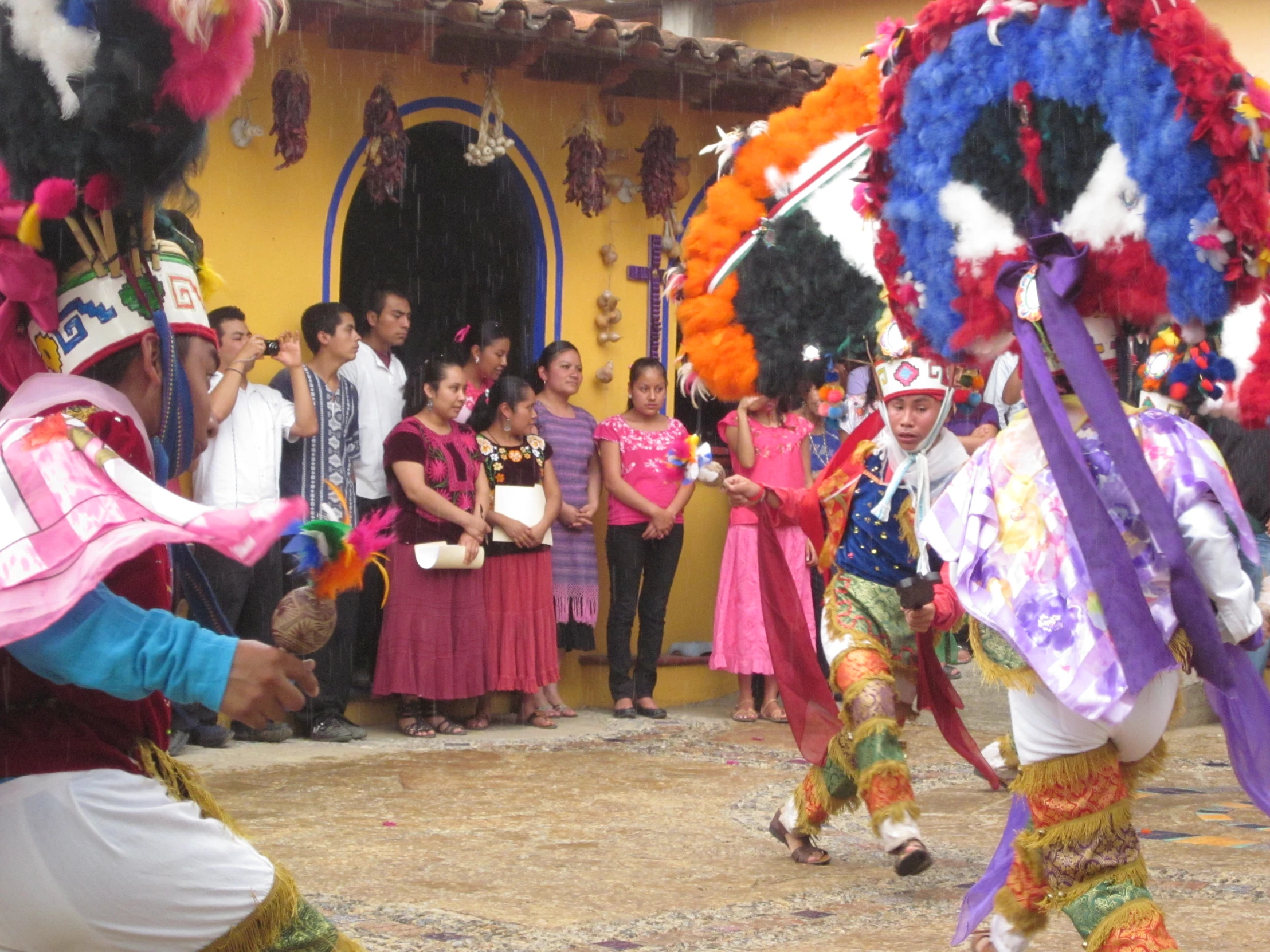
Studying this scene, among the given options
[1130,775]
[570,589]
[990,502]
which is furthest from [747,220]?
[570,589]

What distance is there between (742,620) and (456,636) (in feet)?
6.40

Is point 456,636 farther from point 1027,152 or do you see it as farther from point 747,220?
point 1027,152

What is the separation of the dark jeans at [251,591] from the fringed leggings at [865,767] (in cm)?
303

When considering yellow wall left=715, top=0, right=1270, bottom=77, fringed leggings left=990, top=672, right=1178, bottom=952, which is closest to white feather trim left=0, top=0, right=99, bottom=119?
fringed leggings left=990, top=672, right=1178, bottom=952

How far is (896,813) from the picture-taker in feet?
18.1

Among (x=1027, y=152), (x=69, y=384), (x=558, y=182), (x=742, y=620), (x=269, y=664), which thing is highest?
(x=558, y=182)

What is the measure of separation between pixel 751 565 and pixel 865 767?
4.38 meters

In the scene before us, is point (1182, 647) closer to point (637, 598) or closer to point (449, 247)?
point (637, 598)

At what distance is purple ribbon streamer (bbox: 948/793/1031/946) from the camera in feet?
14.2

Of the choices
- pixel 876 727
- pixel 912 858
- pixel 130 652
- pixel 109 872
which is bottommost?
pixel 912 858

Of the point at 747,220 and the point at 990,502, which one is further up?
the point at 747,220

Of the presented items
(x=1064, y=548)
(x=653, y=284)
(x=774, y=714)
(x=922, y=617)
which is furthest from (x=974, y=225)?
(x=653, y=284)

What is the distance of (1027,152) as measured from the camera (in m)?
4.39

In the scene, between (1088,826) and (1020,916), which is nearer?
(1088,826)
